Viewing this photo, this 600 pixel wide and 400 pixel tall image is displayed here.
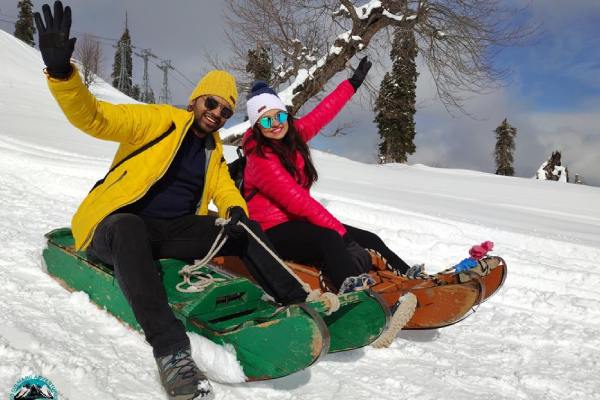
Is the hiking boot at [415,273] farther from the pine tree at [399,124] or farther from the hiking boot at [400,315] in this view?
the pine tree at [399,124]

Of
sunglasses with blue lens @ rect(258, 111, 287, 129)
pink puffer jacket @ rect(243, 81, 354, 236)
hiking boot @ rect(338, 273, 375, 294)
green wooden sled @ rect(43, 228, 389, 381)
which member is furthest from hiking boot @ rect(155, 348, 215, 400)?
sunglasses with blue lens @ rect(258, 111, 287, 129)

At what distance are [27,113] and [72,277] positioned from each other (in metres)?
14.3

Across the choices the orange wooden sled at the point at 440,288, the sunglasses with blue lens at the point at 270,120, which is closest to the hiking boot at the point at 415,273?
the orange wooden sled at the point at 440,288

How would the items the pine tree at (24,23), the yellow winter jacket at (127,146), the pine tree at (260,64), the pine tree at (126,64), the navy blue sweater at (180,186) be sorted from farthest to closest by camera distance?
the pine tree at (126,64) < the pine tree at (24,23) < the pine tree at (260,64) < the navy blue sweater at (180,186) < the yellow winter jacket at (127,146)

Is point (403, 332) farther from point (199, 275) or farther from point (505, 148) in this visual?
point (505, 148)

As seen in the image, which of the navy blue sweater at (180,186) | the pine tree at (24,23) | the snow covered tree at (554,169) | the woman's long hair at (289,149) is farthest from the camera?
the pine tree at (24,23)

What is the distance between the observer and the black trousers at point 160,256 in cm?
215

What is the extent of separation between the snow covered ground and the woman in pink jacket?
58 cm

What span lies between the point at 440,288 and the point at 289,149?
1.41 m

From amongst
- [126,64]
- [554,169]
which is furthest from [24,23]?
[554,169]

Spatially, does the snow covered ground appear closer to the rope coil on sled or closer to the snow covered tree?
the rope coil on sled

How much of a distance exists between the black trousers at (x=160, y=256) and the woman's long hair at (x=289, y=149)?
0.74 m

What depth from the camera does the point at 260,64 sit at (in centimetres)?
1272

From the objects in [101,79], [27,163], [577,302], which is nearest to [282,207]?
[577,302]
